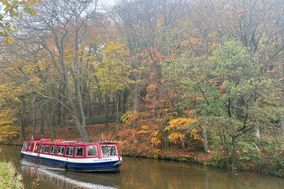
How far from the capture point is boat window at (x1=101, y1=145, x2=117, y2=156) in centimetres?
2341

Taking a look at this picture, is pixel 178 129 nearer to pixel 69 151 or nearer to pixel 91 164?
pixel 91 164

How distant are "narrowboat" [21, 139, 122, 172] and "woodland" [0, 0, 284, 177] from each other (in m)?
2.78

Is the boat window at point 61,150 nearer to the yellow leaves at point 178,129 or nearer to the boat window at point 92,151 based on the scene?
the boat window at point 92,151

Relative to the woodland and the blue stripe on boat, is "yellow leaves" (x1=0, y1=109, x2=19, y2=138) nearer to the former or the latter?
the woodland

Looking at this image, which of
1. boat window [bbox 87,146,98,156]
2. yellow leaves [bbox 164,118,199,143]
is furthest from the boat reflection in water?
yellow leaves [bbox 164,118,199,143]

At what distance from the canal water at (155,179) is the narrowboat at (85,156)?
0.53 metres

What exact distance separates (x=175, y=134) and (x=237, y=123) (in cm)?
720

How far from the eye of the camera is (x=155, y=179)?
19.6m

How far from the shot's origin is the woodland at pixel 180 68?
20.8 meters

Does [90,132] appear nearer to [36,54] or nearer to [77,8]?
[36,54]

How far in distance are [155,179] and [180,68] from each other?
7724 millimetres

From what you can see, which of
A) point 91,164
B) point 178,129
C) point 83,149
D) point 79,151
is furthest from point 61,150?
point 178,129

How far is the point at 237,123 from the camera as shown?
811 inches

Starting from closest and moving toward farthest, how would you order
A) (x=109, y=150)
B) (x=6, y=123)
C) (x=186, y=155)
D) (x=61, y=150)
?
(x=109, y=150) → (x=61, y=150) → (x=186, y=155) → (x=6, y=123)
